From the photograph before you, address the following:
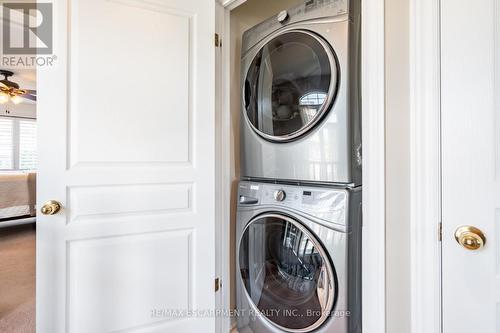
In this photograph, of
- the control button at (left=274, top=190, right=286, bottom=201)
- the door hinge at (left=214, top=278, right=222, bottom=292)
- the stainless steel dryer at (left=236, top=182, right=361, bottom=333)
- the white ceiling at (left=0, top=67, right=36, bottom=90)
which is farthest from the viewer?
the white ceiling at (left=0, top=67, right=36, bottom=90)

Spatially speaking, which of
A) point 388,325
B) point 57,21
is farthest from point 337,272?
point 57,21

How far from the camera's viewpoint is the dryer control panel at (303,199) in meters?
1.05

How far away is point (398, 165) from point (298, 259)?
26.4 inches

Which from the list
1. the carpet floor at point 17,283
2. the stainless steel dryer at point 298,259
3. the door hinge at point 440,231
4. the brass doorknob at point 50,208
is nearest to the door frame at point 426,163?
A: the door hinge at point 440,231

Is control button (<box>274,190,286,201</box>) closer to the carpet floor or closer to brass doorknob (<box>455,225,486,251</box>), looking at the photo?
brass doorknob (<box>455,225,486,251</box>)

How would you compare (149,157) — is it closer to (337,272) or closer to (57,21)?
(57,21)

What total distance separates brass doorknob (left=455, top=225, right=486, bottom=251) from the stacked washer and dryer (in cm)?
36

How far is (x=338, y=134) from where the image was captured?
1075mm

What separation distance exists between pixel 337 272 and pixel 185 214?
81 centimetres

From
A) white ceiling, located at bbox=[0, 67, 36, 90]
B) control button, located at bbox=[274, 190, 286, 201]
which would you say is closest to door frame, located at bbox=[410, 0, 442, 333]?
control button, located at bbox=[274, 190, 286, 201]

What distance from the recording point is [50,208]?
3.57 feet

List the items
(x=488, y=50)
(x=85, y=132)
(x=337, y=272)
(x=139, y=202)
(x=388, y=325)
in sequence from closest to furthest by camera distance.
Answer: (x=488, y=50), (x=388, y=325), (x=337, y=272), (x=85, y=132), (x=139, y=202)

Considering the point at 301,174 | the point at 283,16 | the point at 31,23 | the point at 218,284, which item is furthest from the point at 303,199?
the point at 31,23

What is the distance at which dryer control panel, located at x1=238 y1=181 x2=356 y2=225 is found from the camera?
105cm
